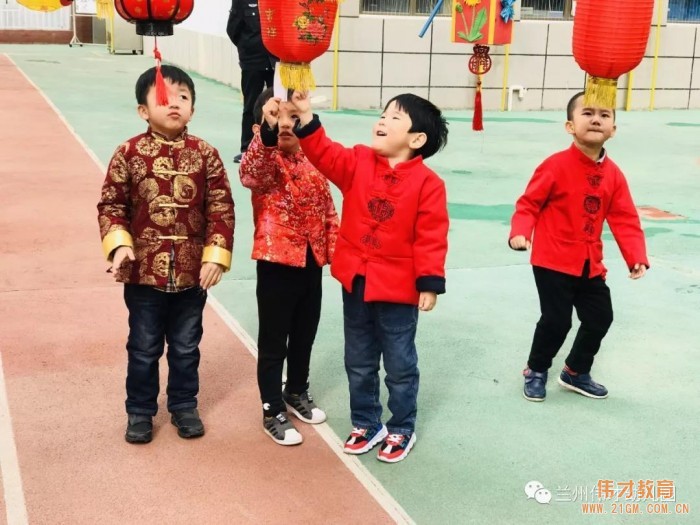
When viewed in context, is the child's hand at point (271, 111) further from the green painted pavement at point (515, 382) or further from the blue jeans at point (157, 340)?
the green painted pavement at point (515, 382)

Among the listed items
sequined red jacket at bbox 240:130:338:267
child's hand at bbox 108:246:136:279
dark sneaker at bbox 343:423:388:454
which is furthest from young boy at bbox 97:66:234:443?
dark sneaker at bbox 343:423:388:454

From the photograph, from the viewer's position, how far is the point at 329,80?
14.1 meters

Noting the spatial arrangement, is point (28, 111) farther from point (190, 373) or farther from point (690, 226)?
point (190, 373)

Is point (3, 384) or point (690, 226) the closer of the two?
point (3, 384)

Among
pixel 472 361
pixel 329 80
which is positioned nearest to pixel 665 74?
pixel 329 80

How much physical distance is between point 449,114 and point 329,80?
1880 millimetres

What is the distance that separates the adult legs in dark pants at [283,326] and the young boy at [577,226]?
89cm

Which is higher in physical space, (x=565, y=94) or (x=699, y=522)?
(x=565, y=94)

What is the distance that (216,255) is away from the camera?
3.62 meters

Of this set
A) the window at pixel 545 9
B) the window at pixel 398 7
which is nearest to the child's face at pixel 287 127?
the window at pixel 398 7

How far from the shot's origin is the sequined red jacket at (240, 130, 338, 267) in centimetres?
360

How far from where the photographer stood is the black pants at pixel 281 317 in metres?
3.71

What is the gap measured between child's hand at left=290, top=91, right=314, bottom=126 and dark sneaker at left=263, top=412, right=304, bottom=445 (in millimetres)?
1201

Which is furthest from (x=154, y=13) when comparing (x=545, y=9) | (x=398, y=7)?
(x=545, y=9)
